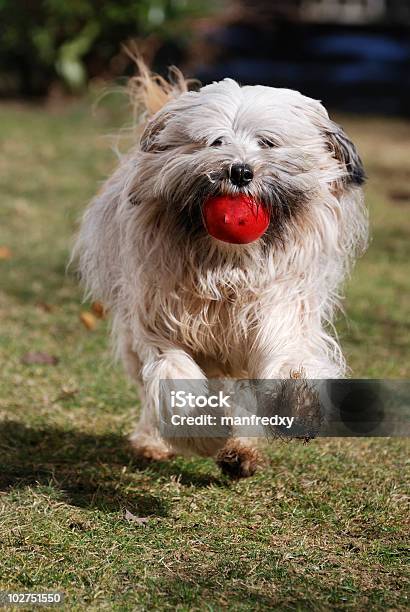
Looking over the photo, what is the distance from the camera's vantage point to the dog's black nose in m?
3.39

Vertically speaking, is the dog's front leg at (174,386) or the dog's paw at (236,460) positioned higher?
the dog's front leg at (174,386)

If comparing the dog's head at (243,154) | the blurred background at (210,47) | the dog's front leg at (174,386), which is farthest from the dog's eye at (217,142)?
the blurred background at (210,47)

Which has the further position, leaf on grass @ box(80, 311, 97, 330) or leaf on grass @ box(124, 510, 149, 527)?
leaf on grass @ box(80, 311, 97, 330)

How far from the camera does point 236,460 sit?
4066 millimetres

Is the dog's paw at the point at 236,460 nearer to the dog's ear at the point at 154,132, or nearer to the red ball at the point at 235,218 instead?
the red ball at the point at 235,218

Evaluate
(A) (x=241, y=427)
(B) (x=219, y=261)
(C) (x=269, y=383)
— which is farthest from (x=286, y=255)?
(A) (x=241, y=427)

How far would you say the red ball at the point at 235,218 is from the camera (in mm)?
3410

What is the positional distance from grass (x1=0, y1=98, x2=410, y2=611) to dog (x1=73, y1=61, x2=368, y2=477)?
1.06 feet

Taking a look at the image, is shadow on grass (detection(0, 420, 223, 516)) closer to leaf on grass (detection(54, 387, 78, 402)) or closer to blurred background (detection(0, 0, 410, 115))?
leaf on grass (detection(54, 387, 78, 402))

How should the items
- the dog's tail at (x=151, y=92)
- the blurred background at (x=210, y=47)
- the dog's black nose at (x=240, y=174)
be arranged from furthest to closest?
the blurred background at (x=210, y=47), the dog's tail at (x=151, y=92), the dog's black nose at (x=240, y=174)

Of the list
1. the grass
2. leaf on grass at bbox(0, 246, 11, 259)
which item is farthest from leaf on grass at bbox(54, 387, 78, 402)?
leaf on grass at bbox(0, 246, 11, 259)

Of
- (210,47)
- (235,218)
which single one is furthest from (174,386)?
(210,47)

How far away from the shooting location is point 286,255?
12.1 ft

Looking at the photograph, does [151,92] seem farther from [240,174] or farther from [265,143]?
[240,174]
